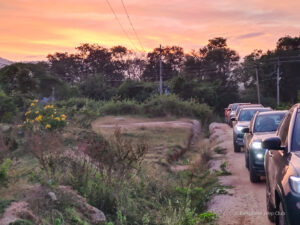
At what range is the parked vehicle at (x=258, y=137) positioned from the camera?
1082 cm

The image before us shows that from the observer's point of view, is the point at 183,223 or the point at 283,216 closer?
the point at 283,216

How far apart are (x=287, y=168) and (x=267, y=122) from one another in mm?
7612

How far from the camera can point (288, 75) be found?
6412 cm

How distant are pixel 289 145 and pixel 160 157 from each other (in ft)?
37.6

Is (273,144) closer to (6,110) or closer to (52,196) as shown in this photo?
(52,196)

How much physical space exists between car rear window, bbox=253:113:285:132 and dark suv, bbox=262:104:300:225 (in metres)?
5.29

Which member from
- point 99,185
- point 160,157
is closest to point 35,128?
point 160,157

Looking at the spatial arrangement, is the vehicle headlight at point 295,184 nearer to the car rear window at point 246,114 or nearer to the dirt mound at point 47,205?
the dirt mound at point 47,205

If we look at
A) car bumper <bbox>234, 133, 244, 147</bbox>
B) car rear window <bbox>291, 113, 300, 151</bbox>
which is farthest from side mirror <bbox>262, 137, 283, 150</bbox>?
car bumper <bbox>234, 133, 244, 147</bbox>

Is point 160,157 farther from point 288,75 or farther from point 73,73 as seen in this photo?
point 73,73

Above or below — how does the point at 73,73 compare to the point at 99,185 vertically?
above

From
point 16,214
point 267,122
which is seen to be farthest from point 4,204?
point 267,122

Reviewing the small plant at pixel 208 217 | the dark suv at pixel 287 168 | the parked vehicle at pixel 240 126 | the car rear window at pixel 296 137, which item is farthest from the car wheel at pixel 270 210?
the parked vehicle at pixel 240 126

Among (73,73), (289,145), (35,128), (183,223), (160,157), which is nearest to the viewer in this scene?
(289,145)
